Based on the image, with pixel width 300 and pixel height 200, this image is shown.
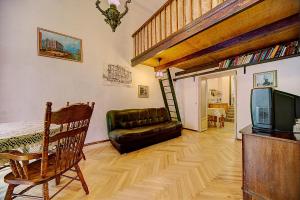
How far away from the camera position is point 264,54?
11.1 ft

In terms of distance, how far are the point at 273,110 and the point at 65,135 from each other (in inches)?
74.6

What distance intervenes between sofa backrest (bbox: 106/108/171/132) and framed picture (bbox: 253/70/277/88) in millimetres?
2557

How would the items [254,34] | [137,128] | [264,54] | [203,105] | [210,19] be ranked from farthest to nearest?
[203,105], [137,128], [264,54], [254,34], [210,19]

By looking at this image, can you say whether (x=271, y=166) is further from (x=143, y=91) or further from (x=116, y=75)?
(x=143, y=91)

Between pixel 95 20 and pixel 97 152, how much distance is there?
3.23 metres

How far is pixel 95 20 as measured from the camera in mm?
3750

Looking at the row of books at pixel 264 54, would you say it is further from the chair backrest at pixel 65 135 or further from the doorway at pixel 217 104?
the chair backrest at pixel 65 135

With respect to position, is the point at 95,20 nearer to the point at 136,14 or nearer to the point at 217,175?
the point at 136,14

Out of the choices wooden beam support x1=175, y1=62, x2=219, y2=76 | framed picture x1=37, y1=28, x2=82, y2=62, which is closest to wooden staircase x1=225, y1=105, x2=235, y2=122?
wooden beam support x1=175, y1=62, x2=219, y2=76

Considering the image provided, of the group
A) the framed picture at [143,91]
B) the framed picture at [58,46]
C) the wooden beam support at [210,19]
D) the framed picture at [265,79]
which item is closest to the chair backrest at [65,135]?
the wooden beam support at [210,19]

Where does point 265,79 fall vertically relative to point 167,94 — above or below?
above

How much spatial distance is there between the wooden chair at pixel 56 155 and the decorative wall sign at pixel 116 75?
106 inches

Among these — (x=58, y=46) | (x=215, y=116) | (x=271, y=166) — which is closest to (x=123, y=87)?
(x=58, y=46)

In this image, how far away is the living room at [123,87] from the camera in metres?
1.32
